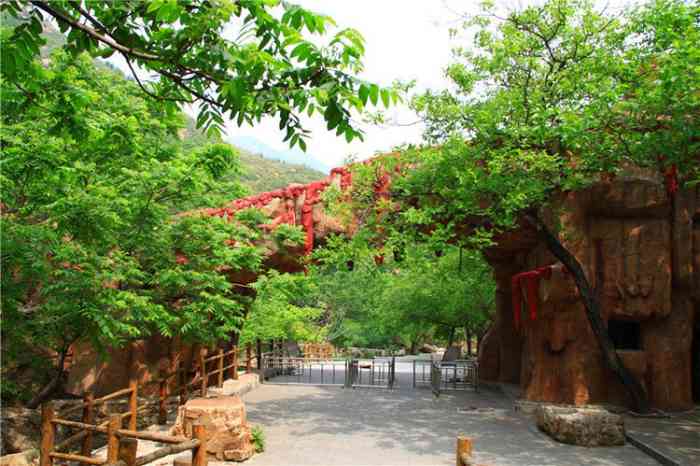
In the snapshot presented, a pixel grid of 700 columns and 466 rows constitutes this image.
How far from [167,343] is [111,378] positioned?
A: 1.55 m

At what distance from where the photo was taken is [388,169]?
13.5m

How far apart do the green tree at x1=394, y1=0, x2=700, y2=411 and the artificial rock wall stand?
30.3 inches

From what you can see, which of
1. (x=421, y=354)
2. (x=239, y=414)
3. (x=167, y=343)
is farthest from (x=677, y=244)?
(x=421, y=354)

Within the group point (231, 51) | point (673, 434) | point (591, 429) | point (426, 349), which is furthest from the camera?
point (426, 349)

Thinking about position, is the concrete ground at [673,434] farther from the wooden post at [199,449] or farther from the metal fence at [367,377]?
the wooden post at [199,449]

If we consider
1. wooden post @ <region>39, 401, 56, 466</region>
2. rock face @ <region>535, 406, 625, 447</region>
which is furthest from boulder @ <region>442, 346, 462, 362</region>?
wooden post @ <region>39, 401, 56, 466</region>

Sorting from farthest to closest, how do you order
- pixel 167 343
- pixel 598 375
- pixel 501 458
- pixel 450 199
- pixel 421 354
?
pixel 421 354
pixel 167 343
pixel 598 375
pixel 450 199
pixel 501 458

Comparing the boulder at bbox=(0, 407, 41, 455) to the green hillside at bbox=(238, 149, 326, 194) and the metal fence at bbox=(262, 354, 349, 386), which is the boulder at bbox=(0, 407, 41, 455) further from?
the green hillside at bbox=(238, 149, 326, 194)

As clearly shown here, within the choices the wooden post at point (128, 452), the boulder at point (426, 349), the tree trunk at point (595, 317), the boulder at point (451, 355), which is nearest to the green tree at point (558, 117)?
the tree trunk at point (595, 317)

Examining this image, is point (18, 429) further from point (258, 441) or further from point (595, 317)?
point (595, 317)

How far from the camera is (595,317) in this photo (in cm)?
1308

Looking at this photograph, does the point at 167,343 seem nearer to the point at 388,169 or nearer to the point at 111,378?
the point at 111,378

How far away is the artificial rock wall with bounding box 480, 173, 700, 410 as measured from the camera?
14008 mm

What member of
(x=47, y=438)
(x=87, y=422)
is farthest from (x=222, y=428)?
(x=47, y=438)
